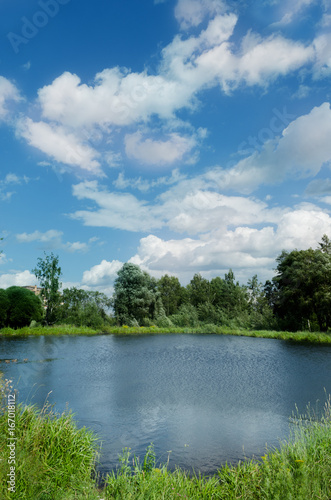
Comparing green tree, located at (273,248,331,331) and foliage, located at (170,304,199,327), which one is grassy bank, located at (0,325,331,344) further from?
green tree, located at (273,248,331,331)

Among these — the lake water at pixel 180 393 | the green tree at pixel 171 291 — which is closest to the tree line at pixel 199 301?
the green tree at pixel 171 291

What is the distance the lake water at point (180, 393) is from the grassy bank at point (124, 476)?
4.30ft

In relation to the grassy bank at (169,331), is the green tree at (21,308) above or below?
above

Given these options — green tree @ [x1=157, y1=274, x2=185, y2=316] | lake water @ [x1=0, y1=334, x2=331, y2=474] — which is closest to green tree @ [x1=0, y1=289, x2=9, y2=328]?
lake water @ [x1=0, y1=334, x2=331, y2=474]

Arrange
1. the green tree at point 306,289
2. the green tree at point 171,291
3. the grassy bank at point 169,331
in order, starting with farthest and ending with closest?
the green tree at point 171,291, the green tree at point 306,289, the grassy bank at point 169,331

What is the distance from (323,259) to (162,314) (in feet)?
77.2

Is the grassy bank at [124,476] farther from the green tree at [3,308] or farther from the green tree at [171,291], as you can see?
the green tree at [171,291]

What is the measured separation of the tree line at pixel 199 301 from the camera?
3803cm

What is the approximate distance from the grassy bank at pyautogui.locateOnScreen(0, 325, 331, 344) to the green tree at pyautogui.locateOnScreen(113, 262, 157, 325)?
4.94 meters

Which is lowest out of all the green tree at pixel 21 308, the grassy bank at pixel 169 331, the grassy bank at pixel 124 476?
the grassy bank at pixel 169 331

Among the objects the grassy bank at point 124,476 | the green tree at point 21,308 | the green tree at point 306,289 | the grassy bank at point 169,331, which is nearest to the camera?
the grassy bank at point 124,476

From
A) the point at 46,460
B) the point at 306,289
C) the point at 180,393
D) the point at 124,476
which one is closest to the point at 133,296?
the point at 306,289

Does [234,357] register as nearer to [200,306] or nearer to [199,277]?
[200,306]

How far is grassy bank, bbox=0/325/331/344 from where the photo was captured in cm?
3306
